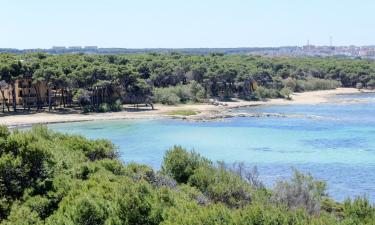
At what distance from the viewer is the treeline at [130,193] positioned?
58.5ft

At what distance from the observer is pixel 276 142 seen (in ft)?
194

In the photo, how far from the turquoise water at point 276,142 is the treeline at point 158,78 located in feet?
27.8

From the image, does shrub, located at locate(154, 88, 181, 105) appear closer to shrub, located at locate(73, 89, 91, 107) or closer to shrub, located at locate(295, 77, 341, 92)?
shrub, located at locate(73, 89, 91, 107)

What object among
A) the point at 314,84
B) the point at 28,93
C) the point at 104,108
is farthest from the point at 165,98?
the point at 314,84

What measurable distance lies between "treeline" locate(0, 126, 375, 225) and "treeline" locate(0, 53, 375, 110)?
40624 mm

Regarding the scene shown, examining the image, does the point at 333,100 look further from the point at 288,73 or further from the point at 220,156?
the point at 220,156

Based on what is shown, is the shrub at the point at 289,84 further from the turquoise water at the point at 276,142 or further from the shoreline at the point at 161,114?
the turquoise water at the point at 276,142

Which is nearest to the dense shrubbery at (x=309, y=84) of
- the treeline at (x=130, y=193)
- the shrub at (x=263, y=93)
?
the shrub at (x=263, y=93)

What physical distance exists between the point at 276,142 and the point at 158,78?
36.2 metres

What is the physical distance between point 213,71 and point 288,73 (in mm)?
26449

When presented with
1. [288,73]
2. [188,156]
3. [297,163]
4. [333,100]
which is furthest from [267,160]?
[288,73]

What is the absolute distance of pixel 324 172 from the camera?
44281 millimetres

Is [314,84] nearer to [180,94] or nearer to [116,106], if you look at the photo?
[180,94]

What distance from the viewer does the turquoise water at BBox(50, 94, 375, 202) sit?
44084mm
